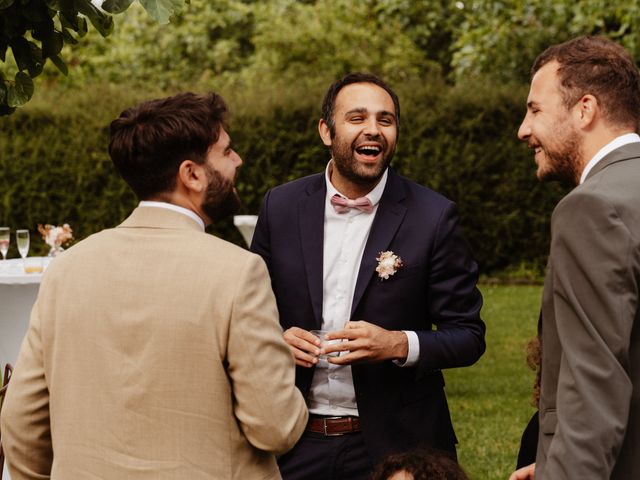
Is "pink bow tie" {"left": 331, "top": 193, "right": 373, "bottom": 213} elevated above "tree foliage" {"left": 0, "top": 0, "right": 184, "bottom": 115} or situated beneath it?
situated beneath

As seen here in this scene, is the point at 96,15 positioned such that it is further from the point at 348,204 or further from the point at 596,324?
the point at 596,324

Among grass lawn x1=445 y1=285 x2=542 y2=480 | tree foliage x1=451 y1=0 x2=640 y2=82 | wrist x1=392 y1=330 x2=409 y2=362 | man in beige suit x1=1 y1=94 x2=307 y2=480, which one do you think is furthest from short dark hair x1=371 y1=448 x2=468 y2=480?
tree foliage x1=451 y1=0 x2=640 y2=82

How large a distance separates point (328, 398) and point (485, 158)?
1103cm

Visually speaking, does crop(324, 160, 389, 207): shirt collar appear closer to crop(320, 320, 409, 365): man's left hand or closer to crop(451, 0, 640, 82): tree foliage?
crop(320, 320, 409, 365): man's left hand

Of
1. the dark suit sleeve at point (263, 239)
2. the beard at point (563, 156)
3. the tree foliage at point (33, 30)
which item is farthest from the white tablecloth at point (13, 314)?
the beard at point (563, 156)

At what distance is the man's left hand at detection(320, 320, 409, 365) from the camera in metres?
3.17

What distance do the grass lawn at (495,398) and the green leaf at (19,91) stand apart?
3650 millimetres

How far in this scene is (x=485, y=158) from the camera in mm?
14125

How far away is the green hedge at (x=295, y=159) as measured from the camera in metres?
14.0

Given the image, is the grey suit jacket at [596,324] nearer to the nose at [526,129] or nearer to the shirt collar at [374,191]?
the nose at [526,129]

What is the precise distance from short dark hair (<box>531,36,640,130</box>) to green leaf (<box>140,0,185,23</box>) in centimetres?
122

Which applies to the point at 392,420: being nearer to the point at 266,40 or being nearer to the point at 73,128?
the point at 73,128

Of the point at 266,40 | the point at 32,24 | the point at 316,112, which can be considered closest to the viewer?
the point at 32,24

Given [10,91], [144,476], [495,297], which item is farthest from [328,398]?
[495,297]
